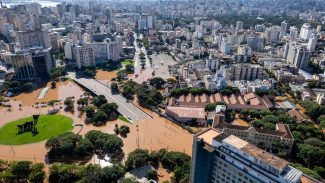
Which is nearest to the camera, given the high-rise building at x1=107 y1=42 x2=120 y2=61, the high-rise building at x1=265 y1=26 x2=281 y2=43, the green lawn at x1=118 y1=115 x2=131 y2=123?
the green lawn at x1=118 y1=115 x2=131 y2=123

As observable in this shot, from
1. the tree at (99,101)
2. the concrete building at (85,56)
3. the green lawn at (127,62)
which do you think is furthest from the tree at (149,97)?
the green lawn at (127,62)

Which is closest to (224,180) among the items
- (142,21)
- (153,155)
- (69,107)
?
(153,155)

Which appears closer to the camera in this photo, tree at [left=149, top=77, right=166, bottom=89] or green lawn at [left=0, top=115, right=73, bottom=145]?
green lawn at [left=0, top=115, right=73, bottom=145]

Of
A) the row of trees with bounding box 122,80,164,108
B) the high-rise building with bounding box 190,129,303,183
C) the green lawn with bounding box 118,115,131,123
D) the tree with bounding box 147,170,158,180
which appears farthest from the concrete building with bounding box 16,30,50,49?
the high-rise building with bounding box 190,129,303,183

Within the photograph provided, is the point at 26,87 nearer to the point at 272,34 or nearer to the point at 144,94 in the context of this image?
the point at 144,94

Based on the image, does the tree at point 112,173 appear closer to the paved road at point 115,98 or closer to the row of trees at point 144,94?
the paved road at point 115,98

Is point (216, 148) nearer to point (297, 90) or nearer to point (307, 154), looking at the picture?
point (307, 154)

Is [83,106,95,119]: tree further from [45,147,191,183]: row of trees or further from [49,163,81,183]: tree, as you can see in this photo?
[49,163,81,183]: tree
